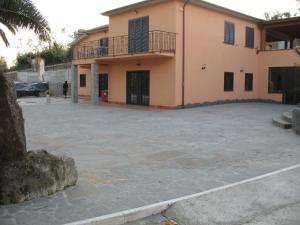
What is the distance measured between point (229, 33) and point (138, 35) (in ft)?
19.2

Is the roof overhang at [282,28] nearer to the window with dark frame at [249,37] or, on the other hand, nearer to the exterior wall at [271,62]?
the window with dark frame at [249,37]

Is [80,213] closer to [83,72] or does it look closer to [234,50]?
[234,50]

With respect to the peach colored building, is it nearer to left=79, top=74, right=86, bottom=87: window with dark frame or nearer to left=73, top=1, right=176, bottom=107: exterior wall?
left=73, top=1, right=176, bottom=107: exterior wall

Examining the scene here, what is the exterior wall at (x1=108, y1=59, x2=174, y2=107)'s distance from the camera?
20.3 m

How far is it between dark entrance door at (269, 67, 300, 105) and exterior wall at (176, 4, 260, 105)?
169 centimetres

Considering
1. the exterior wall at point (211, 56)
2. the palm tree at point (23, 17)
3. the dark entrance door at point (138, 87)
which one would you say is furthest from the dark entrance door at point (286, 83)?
the palm tree at point (23, 17)

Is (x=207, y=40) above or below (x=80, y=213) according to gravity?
above

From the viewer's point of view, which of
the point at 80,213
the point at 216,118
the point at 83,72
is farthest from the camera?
the point at 83,72

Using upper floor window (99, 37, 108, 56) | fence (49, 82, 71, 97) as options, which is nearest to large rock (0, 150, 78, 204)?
upper floor window (99, 37, 108, 56)

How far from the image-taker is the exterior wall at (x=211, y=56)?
20750 millimetres

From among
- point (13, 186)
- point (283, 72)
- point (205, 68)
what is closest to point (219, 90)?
point (205, 68)

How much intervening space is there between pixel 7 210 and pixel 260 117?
13.8 metres

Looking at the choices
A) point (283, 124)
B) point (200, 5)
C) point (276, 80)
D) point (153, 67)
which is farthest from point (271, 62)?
point (283, 124)

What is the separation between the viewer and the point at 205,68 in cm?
2173
